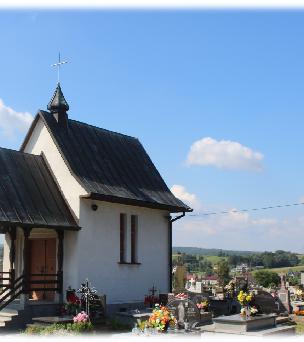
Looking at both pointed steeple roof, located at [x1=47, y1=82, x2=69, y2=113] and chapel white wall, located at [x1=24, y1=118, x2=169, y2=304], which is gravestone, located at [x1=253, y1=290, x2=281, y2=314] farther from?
pointed steeple roof, located at [x1=47, y1=82, x2=69, y2=113]

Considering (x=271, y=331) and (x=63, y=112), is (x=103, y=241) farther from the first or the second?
(x=271, y=331)

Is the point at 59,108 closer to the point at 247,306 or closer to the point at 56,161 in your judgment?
the point at 56,161

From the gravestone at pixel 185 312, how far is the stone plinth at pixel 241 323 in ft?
3.34

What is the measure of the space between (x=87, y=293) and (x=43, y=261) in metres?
3.77

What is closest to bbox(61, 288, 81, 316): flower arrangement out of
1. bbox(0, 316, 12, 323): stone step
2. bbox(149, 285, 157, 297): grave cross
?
bbox(0, 316, 12, 323): stone step

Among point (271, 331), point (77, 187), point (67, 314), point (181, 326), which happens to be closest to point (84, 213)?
point (77, 187)

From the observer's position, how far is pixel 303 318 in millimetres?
20438

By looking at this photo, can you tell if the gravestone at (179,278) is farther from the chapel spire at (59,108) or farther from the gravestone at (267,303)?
the chapel spire at (59,108)

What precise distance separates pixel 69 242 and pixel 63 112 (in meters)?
5.49

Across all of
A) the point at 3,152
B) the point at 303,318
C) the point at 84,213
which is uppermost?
the point at 3,152

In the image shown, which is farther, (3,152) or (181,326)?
(3,152)

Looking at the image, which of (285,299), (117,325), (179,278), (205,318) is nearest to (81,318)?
(117,325)

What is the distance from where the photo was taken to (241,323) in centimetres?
1451

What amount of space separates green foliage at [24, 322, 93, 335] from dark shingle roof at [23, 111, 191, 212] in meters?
5.06
